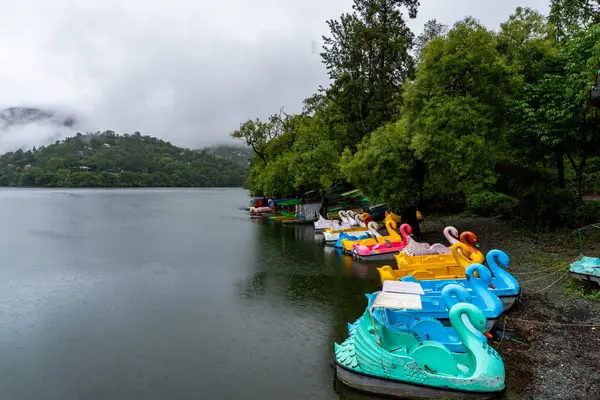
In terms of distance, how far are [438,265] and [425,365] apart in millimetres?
6911

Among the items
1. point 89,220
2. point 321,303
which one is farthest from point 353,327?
point 89,220

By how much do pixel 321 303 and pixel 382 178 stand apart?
9045mm

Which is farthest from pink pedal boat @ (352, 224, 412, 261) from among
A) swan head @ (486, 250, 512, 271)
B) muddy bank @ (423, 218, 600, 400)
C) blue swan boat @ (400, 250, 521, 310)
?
swan head @ (486, 250, 512, 271)

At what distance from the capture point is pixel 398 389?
7359mm

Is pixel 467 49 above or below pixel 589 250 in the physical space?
above

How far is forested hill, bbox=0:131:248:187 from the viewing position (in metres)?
143

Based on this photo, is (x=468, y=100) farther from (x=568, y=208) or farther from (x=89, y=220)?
(x=89, y=220)

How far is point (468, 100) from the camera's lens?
58.4ft

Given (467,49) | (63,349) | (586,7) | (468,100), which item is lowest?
(63,349)

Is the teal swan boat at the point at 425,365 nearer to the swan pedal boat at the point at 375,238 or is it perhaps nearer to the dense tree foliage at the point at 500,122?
the dense tree foliage at the point at 500,122

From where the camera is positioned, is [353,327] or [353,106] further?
[353,106]

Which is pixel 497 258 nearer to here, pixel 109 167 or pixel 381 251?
pixel 381 251

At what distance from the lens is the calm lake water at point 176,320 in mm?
8680

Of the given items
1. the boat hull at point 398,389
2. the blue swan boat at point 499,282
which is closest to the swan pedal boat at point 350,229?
the blue swan boat at point 499,282
